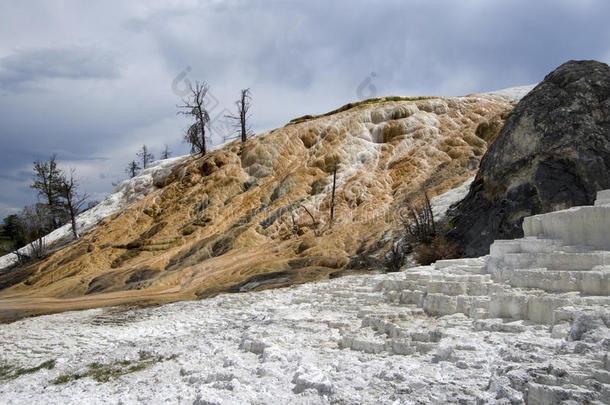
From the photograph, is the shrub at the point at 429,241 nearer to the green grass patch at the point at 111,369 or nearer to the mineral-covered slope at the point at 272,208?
the mineral-covered slope at the point at 272,208

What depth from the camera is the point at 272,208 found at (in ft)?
92.0

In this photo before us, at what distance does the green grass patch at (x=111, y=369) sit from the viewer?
6064mm

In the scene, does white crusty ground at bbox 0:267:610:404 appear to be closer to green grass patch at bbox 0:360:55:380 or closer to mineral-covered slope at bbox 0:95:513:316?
green grass patch at bbox 0:360:55:380

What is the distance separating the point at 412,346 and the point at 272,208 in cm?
2321

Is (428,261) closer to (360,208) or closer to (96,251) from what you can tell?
(360,208)

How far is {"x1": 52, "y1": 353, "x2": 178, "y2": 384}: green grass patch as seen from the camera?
6.06 meters

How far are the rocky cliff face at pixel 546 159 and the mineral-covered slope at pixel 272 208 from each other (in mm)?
5584

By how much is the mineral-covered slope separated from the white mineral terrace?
794 cm

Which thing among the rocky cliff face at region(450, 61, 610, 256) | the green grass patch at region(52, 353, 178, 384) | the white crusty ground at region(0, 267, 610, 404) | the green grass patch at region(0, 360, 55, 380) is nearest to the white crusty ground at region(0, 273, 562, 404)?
the white crusty ground at region(0, 267, 610, 404)

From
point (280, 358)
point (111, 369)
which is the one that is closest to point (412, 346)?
point (280, 358)

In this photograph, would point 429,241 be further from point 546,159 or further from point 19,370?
point 19,370

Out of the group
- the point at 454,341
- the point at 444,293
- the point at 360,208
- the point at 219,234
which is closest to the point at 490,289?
the point at 444,293

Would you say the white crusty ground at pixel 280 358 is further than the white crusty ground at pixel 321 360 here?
Yes

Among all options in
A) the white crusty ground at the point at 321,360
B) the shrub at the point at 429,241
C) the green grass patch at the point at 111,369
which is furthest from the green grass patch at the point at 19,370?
the shrub at the point at 429,241
